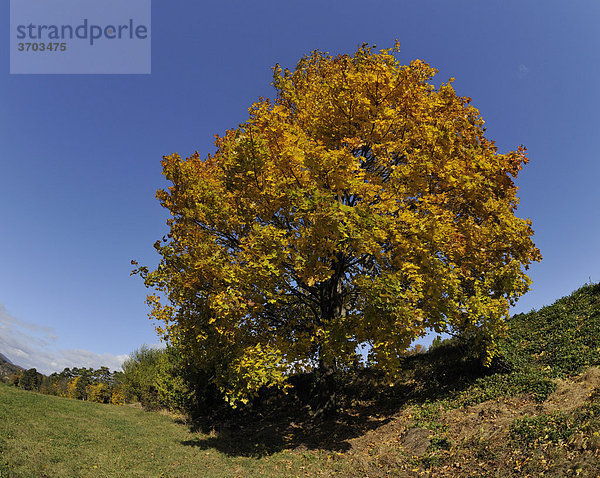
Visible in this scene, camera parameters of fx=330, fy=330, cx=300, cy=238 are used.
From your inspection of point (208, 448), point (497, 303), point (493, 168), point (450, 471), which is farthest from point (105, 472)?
point (493, 168)

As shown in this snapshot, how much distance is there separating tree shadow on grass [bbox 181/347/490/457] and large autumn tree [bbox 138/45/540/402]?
2.46m

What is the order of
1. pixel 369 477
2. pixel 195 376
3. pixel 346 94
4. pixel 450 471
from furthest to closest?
1. pixel 195 376
2. pixel 346 94
3. pixel 369 477
4. pixel 450 471

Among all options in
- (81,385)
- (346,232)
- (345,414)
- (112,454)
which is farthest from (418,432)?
(81,385)

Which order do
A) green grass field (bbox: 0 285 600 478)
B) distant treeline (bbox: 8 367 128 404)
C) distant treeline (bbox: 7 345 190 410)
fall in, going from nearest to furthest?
green grass field (bbox: 0 285 600 478) → distant treeline (bbox: 7 345 190 410) → distant treeline (bbox: 8 367 128 404)

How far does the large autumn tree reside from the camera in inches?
332

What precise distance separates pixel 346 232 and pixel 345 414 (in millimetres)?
7843

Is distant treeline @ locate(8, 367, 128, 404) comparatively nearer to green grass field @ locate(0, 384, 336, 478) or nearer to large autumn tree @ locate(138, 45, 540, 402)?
green grass field @ locate(0, 384, 336, 478)

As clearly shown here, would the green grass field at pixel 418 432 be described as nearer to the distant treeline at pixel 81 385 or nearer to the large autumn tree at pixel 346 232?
the large autumn tree at pixel 346 232

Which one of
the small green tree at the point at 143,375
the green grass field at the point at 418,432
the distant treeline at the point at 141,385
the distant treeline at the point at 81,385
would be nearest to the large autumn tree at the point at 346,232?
the green grass field at the point at 418,432

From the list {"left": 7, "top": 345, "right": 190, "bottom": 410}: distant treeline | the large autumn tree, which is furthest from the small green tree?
the large autumn tree

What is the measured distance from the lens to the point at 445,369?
13.0 meters

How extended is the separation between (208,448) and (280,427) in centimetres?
319

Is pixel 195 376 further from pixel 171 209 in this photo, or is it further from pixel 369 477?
pixel 369 477

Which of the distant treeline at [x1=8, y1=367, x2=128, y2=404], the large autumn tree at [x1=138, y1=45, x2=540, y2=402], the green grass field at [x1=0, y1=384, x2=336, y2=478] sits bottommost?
the distant treeline at [x1=8, y1=367, x2=128, y2=404]
